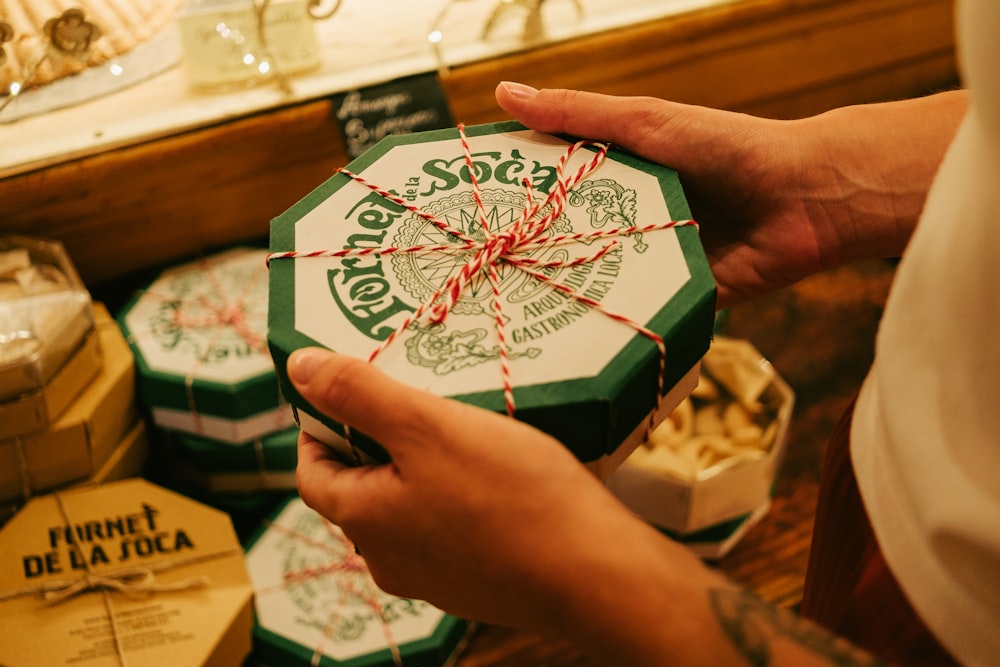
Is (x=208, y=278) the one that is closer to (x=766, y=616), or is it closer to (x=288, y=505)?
(x=288, y=505)

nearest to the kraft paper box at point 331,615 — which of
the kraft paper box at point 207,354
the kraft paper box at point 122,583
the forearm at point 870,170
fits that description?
the kraft paper box at point 122,583

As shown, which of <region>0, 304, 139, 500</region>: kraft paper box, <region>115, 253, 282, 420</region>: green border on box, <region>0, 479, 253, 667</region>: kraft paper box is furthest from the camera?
<region>115, 253, 282, 420</region>: green border on box

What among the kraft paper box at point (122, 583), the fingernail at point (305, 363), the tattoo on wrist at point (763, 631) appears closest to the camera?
the tattoo on wrist at point (763, 631)

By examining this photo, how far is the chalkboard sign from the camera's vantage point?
51.4 inches

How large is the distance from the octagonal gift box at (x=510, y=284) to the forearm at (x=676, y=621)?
0.41ft

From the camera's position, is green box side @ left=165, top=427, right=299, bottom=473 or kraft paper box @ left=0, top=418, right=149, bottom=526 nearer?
kraft paper box @ left=0, top=418, right=149, bottom=526

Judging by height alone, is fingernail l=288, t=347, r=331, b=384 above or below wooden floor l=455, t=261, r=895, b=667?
above

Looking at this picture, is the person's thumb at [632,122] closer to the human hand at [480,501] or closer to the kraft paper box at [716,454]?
the human hand at [480,501]

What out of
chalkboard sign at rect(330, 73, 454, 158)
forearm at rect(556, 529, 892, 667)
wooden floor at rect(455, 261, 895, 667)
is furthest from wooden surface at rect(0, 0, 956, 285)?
forearm at rect(556, 529, 892, 667)

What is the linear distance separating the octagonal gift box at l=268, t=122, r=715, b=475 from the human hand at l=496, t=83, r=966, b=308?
0.16 ft

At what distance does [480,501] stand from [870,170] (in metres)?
0.64

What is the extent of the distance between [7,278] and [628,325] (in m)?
1.00

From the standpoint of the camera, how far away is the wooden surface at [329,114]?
1246 mm

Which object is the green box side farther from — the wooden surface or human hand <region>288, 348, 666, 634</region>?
human hand <region>288, 348, 666, 634</region>
